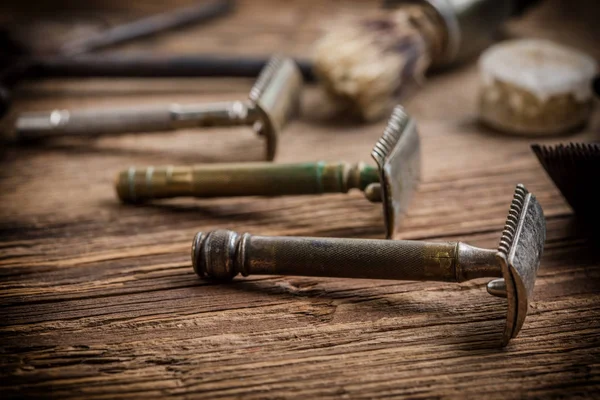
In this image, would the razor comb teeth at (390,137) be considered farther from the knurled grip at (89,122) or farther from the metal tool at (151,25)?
the metal tool at (151,25)

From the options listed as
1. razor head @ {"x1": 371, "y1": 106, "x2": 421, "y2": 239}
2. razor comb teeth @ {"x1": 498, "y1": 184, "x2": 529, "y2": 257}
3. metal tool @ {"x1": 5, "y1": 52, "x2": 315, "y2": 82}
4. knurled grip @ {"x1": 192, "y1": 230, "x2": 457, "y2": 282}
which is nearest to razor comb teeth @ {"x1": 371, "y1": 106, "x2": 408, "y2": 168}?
razor head @ {"x1": 371, "y1": 106, "x2": 421, "y2": 239}

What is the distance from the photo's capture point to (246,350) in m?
1.46

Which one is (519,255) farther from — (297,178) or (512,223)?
(297,178)

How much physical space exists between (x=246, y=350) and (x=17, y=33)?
8.06 ft

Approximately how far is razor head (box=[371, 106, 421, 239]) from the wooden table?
0.12 m

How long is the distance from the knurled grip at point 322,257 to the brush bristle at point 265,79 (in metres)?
0.68

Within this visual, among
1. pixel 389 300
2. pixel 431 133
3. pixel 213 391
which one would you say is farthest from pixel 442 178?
pixel 213 391

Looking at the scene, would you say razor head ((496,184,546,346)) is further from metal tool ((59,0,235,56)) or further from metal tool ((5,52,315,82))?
metal tool ((59,0,235,56))

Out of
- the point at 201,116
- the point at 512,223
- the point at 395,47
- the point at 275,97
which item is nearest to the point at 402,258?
the point at 512,223

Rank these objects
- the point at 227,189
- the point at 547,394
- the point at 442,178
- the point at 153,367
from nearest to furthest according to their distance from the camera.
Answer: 1. the point at 547,394
2. the point at 153,367
3. the point at 227,189
4. the point at 442,178

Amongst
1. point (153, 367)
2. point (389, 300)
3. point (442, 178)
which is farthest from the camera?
point (442, 178)

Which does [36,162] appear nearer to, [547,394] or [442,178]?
[442,178]

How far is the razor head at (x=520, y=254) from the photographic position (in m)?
1.30

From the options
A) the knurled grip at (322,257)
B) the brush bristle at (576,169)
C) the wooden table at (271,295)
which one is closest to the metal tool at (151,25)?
the wooden table at (271,295)
